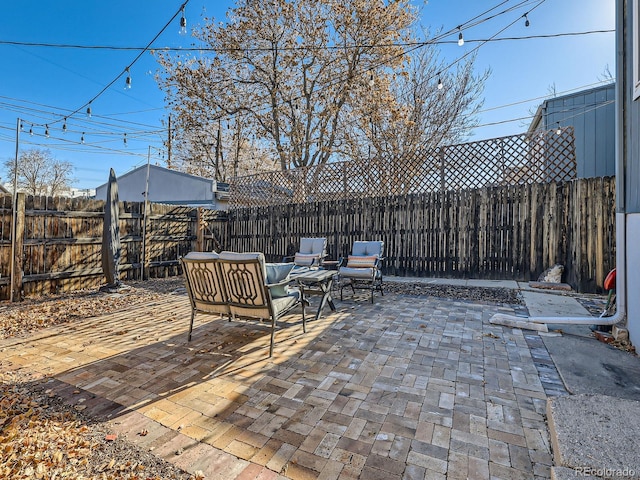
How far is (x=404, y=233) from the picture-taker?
→ 23.2 ft

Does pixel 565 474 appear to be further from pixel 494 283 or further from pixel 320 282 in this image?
pixel 494 283

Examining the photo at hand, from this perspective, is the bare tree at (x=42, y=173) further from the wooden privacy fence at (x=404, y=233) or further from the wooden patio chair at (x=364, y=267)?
the wooden patio chair at (x=364, y=267)

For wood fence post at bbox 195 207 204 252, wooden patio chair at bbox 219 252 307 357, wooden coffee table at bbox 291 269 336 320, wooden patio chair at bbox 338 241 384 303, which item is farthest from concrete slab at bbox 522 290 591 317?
wood fence post at bbox 195 207 204 252

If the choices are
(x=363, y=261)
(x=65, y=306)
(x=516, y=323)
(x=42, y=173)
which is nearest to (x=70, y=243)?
(x=65, y=306)

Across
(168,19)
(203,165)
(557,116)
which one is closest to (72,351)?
(168,19)

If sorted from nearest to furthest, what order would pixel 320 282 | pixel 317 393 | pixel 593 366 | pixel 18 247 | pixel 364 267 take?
pixel 317 393 → pixel 593 366 → pixel 320 282 → pixel 18 247 → pixel 364 267

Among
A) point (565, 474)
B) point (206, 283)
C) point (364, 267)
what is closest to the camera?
point (565, 474)

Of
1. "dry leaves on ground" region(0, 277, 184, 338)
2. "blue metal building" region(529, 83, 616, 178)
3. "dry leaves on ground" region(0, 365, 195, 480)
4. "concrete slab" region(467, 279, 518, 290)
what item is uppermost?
"blue metal building" region(529, 83, 616, 178)

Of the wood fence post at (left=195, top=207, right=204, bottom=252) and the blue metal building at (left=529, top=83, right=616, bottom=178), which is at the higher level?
the blue metal building at (left=529, top=83, right=616, bottom=178)

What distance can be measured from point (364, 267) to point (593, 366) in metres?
3.23

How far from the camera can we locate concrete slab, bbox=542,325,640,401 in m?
2.15

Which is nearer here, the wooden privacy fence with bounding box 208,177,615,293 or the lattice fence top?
the wooden privacy fence with bounding box 208,177,615,293

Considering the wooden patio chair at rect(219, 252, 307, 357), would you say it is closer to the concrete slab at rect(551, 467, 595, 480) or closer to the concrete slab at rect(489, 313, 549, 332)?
the concrete slab at rect(551, 467, 595, 480)

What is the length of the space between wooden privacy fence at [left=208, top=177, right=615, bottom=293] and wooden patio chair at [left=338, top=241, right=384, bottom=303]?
5.63 ft
